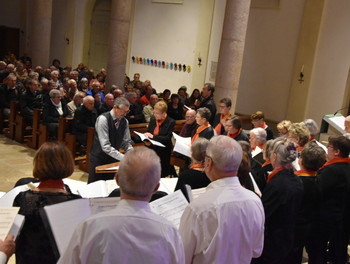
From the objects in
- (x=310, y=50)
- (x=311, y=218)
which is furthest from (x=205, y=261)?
(x=310, y=50)

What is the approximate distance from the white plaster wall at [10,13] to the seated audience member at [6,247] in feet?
61.7

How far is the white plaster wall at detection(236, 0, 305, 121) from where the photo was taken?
12.0 meters

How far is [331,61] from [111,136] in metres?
8.07

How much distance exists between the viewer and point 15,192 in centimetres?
Answer: 273

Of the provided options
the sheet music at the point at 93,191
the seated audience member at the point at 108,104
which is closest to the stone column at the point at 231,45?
the seated audience member at the point at 108,104

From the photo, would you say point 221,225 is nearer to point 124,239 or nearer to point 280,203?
point 124,239

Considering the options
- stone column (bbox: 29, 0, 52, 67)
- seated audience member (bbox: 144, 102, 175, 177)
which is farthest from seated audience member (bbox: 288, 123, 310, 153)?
stone column (bbox: 29, 0, 52, 67)

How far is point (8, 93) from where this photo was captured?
9172mm

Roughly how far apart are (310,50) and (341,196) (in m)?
8.19

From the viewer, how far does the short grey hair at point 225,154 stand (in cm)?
258

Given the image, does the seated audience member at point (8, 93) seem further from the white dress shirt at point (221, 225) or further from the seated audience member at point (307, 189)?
the white dress shirt at point (221, 225)

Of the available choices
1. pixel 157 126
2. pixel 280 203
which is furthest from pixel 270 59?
pixel 280 203

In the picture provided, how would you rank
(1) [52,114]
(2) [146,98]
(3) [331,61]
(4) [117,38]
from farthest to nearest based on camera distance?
Result: 1. (3) [331,61]
2. (2) [146,98]
3. (4) [117,38]
4. (1) [52,114]

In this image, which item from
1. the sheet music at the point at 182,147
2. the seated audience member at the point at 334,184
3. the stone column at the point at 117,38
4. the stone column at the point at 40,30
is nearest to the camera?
the seated audience member at the point at 334,184
